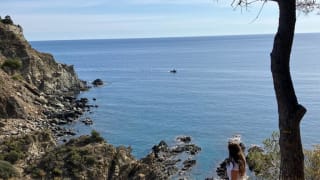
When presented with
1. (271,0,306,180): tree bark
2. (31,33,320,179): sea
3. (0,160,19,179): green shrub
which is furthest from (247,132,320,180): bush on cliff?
(31,33,320,179): sea

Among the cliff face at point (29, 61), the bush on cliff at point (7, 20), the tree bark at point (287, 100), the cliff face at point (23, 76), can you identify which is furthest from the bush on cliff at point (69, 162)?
Answer: the bush on cliff at point (7, 20)

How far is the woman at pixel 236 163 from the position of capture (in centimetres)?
758

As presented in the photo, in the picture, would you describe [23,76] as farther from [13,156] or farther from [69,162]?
[69,162]

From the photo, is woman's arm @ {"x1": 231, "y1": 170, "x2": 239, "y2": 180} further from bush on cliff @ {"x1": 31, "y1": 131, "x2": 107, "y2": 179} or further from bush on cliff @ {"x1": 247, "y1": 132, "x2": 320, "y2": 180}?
bush on cliff @ {"x1": 31, "y1": 131, "x2": 107, "y2": 179}

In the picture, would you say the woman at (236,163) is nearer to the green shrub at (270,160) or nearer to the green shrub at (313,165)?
the green shrub at (313,165)

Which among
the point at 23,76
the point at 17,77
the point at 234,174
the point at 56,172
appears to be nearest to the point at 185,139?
the point at 56,172

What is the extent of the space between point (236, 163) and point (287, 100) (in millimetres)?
1279

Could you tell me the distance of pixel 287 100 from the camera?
7426 mm

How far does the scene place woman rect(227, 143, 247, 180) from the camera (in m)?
7.58

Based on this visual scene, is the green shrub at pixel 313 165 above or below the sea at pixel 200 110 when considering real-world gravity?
above

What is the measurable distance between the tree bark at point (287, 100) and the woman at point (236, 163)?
2.08 ft

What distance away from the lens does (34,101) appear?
65.1 m

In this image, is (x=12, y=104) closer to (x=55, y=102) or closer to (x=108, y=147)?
(x=55, y=102)

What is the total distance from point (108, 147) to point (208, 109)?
34.2 m
